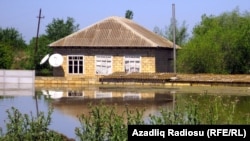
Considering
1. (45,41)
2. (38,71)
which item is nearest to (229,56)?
(38,71)

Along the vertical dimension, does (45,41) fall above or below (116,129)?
above

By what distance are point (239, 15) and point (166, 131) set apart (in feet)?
145

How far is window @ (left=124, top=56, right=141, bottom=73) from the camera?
38000 millimetres

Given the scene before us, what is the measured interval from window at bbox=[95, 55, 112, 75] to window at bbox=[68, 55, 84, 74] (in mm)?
1230

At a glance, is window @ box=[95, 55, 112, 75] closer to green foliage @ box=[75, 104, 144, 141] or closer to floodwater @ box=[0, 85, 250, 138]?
floodwater @ box=[0, 85, 250, 138]

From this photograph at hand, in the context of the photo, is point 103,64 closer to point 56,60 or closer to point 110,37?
point 110,37

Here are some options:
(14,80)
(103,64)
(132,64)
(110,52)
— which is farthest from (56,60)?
(14,80)

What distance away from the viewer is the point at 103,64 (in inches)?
1531

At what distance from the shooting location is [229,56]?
38.7 meters

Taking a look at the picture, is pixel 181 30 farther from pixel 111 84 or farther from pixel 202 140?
pixel 202 140

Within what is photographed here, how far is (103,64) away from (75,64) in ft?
7.16

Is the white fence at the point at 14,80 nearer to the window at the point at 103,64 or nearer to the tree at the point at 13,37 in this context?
the window at the point at 103,64

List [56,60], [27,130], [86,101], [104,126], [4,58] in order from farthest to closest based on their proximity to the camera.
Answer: [4,58] → [56,60] → [86,101] → [27,130] → [104,126]

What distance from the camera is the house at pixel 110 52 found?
37.9 meters
